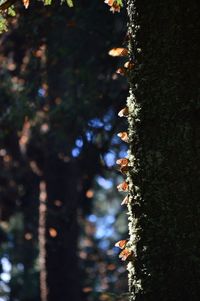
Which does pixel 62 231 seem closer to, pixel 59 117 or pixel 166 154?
pixel 59 117

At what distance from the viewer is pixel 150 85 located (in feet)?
11.7

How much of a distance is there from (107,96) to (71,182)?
5033 mm

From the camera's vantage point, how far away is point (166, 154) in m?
3.43

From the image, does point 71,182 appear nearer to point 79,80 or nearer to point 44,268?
point 44,268

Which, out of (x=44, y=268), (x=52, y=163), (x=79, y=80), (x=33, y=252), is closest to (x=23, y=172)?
(x=52, y=163)

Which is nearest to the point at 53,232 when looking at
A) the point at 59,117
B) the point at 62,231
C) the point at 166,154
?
the point at 62,231

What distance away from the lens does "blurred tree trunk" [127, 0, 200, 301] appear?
336 centimetres

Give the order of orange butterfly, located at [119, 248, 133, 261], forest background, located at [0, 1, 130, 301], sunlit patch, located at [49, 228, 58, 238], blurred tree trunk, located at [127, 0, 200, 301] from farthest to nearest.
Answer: sunlit patch, located at [49, 228, 58, 238] → forest background, located at [0, 1, 130, 301] → orange butterfly, located at [119, 248, 133, 261] → blurred tree trunk, located at [127, 0, 200, 301]

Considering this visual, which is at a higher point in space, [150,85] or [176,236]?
[150,85]

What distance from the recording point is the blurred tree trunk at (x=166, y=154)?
3.36 metres

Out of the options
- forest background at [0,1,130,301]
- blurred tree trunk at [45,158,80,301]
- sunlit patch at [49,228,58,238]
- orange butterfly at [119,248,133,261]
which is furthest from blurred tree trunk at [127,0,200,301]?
blurred tree trunk at [45,158,80,301]

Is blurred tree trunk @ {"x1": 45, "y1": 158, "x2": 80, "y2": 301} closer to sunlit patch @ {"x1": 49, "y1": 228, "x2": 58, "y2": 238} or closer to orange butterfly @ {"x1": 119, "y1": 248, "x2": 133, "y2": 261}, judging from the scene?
sunlit patch @ {"x1": 49, "y1": 228, "x2": 58, "y2": 238}

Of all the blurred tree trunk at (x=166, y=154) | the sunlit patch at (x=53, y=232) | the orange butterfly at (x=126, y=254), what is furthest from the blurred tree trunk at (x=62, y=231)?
the blurred tree trunk at (x=166, y=154)

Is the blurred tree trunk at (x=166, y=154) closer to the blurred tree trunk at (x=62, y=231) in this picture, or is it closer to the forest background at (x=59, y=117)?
the forest background at (x=59, y=117)
